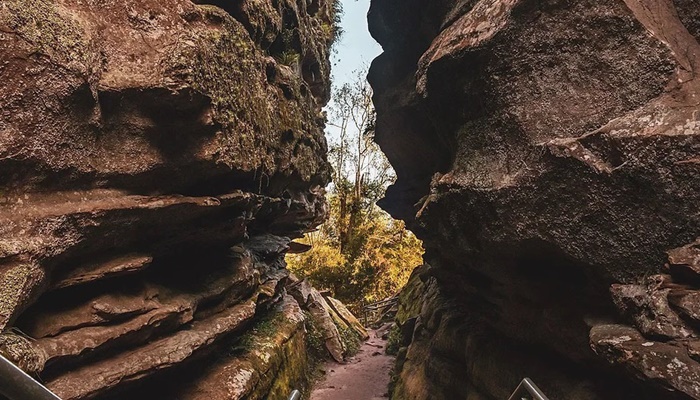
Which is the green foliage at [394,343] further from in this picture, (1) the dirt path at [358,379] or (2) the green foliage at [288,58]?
(2) the green foliage at [288,58]

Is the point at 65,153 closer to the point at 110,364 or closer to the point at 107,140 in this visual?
the point at 107,140

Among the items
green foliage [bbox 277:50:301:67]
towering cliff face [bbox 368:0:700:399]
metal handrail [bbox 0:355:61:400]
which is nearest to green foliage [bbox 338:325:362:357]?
towering cliff face [bbox 368:0:700:399]

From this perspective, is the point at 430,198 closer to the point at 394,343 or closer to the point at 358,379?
the point at 358,379

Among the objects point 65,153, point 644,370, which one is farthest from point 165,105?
point 644,370

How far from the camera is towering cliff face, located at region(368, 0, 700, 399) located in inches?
173

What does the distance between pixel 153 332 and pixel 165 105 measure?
376 centimetres

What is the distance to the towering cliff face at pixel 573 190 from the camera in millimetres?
4406

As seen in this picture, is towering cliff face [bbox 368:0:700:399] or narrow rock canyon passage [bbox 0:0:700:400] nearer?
towering cliff face [bbox 368:0:700:399]

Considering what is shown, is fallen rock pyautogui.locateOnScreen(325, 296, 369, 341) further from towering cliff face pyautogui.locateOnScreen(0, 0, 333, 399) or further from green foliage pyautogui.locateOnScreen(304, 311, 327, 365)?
towering cliff face pyautogui.locateOnScreen(0, 0, 333, 399)

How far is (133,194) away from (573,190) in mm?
6598

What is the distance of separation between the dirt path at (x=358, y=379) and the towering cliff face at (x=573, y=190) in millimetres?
4741

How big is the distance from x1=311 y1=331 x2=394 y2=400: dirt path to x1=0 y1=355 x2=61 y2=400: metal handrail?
40.3 feet

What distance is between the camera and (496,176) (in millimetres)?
6395

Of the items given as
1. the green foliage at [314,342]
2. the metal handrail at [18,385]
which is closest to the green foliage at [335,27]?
the green foliage at [314,342]
